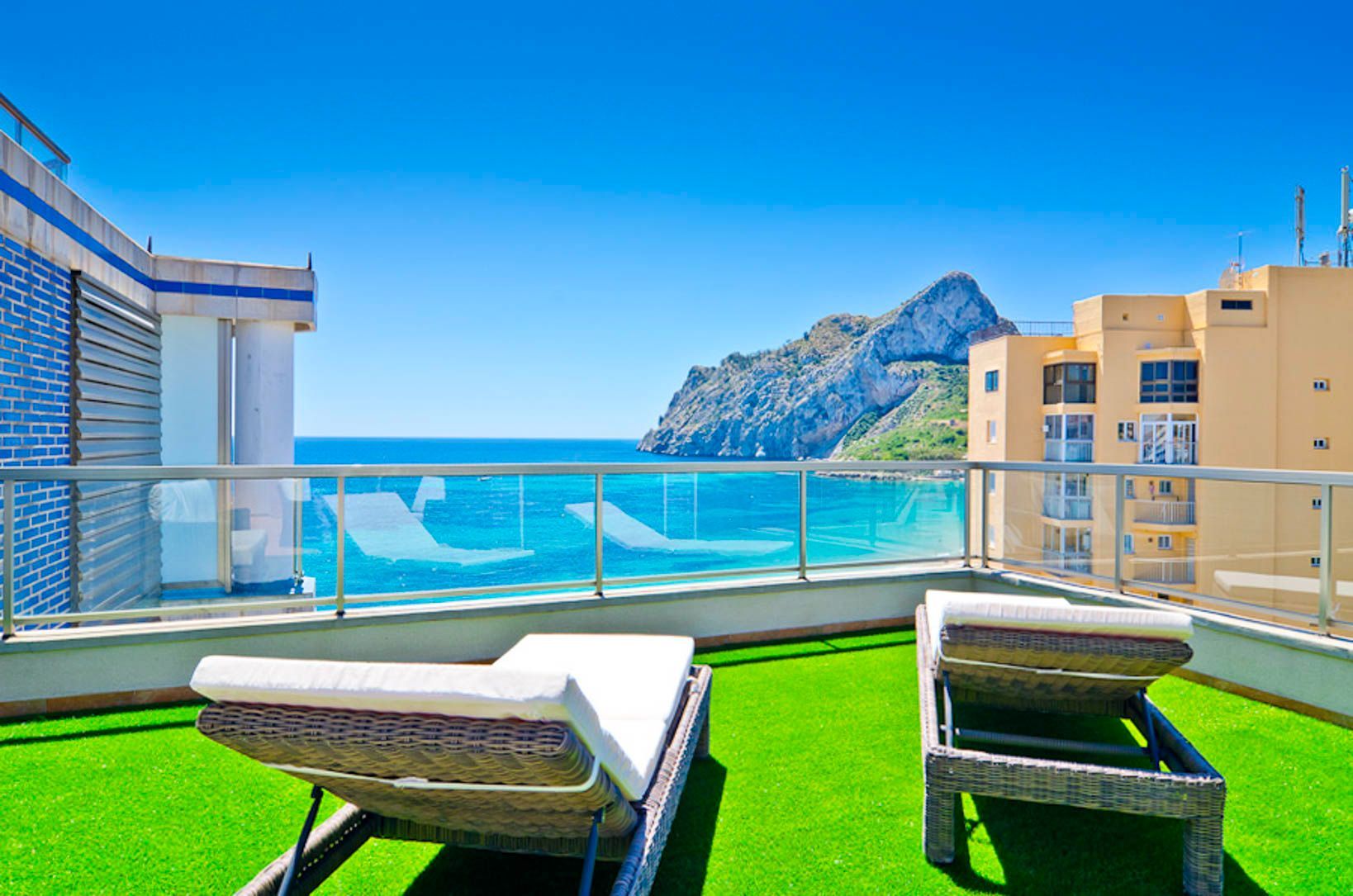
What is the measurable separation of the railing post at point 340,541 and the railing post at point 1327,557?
158cm

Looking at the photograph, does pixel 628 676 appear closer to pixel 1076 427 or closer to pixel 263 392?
pixel 263 392

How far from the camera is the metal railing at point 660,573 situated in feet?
13.0

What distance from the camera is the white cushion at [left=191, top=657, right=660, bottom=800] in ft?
5.12

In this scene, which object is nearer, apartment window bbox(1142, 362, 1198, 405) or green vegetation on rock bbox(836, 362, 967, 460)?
apartment window bbox(1142, 362, 1198, 405)

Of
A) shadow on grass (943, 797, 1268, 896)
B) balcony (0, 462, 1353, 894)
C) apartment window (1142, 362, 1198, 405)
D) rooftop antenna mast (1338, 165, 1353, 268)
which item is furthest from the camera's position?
apartment window (1142, 362, 1198, 405)

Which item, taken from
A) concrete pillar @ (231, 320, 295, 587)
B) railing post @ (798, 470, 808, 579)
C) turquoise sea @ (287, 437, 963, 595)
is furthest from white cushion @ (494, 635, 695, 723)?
concrete pillar @ (231, 320, 295, 587)

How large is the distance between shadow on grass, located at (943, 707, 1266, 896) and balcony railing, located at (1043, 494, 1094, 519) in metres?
2.89

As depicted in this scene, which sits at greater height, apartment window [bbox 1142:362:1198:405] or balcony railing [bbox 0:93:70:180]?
apartment window [bbox 1142:362:1198:405]

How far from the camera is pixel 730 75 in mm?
25609

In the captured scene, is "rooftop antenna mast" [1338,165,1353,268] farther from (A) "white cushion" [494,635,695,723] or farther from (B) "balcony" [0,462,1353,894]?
(A) "white cushion" [494,635,695,723]

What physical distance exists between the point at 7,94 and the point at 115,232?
1.83 m

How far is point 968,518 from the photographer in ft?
20.4

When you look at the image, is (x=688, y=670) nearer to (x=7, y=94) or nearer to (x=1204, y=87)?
(x=7, y=94)

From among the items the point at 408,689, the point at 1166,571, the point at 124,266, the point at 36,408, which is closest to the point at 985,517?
the point at 1166,571
